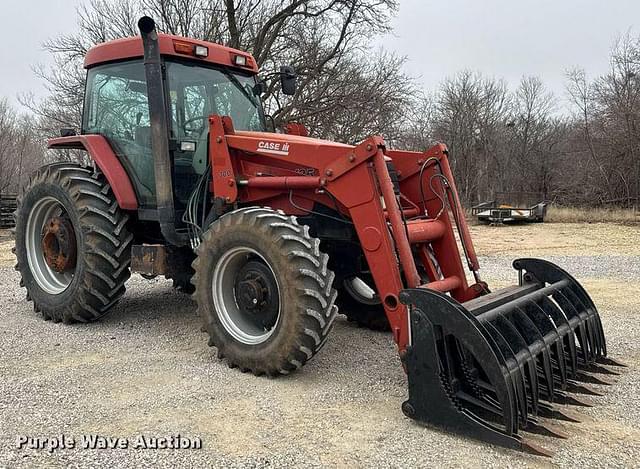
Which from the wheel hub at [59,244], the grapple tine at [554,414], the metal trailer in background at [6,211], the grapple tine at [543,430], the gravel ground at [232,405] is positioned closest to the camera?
the gravel ground at [232,405]

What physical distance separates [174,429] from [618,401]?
2645mm

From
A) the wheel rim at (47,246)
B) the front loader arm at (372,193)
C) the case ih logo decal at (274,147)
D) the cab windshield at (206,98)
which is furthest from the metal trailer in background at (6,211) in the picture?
the case ih logo decal at (274,147)

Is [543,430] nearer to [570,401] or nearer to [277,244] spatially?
[570,401]

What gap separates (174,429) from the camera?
312 cm

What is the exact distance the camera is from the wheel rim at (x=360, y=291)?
5.16 m

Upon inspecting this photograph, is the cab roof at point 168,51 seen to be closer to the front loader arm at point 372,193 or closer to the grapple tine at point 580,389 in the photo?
the front loader arm at point 372,193

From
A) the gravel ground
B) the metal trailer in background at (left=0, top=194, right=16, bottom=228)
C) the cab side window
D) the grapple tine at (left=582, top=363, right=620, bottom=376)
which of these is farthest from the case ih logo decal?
the metal trailer in background at (left=0, top=194, right=16, bottom=228)

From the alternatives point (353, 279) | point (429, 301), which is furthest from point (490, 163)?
point (429, 301)

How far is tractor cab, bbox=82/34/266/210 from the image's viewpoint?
508 cm

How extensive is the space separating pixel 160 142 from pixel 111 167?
711 mm

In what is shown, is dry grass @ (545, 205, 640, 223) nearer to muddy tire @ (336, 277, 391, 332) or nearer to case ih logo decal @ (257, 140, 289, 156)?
muddy tire @ (336, 277, 391, 332)

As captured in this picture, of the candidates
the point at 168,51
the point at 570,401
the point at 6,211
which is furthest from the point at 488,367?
the point at 6,211

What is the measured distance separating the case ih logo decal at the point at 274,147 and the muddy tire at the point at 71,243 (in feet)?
5.35

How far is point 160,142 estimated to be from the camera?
192 inches
